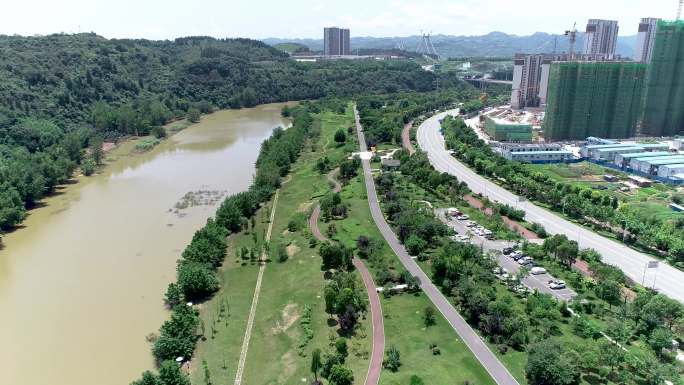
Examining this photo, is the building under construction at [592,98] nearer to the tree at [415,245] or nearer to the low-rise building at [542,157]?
the low-rise building at [542,157]

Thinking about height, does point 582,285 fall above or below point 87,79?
below

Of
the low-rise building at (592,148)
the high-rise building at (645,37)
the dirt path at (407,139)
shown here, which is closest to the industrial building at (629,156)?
the low-rise building at (592,148)

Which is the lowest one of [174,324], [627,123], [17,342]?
[17,342]

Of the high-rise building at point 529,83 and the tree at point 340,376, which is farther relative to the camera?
the high-rise building at point 529,83

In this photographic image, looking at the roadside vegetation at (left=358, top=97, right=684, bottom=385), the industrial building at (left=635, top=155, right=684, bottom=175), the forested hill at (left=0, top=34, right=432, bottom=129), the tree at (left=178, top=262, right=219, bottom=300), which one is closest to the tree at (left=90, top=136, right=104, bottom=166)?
the forested hill at (left=0, top=34, right=432, bottom=129)

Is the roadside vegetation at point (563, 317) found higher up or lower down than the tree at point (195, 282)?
higher up

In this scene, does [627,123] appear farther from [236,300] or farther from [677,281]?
[236,300]

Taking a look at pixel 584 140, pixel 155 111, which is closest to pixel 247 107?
pixel 155 111
